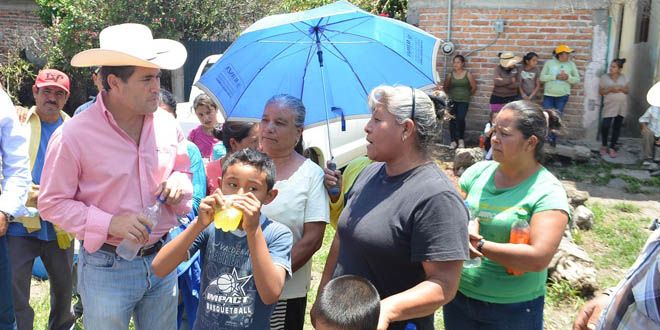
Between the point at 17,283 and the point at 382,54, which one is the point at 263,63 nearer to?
the point at 382,54

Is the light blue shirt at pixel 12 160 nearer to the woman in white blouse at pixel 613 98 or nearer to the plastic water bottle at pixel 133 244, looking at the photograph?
the plastic water bottle at pixel 133 244

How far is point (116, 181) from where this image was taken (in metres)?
2.86

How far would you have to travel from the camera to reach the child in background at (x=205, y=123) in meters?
5.37

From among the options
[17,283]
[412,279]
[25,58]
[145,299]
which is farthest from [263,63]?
[25,58]

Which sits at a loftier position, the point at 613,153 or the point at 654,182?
the point at 613,153

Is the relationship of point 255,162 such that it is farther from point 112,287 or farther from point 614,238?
point 614,238

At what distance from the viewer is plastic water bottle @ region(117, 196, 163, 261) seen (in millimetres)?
2855

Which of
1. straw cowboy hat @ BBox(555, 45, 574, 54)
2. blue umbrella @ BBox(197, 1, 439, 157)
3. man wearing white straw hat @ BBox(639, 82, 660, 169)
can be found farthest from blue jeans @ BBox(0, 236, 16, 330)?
straw cowboy hat @ BBox(555, 45, 574, 54)

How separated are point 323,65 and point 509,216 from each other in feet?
5.03

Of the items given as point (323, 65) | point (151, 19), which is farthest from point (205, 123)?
Answer: point (151, 19)

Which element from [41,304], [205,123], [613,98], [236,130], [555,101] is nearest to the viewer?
[236,130]

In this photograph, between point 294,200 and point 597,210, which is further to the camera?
point 597,210

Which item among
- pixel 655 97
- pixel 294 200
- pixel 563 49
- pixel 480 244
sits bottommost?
pixel 480 244

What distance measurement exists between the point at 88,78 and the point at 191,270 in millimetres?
12922
